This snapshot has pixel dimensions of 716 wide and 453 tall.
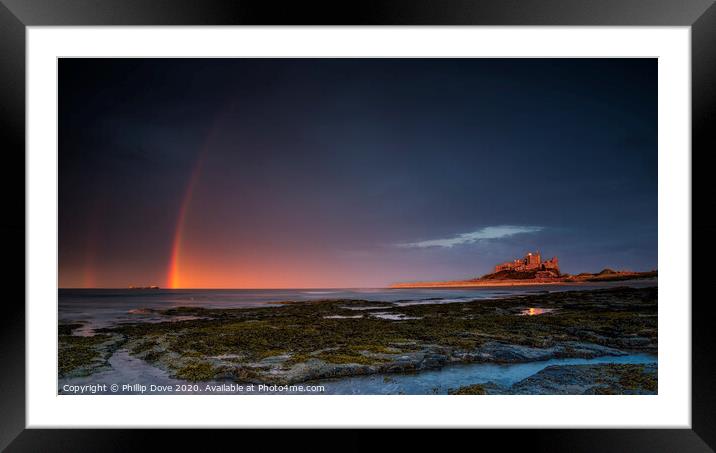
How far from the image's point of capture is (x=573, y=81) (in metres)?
6.72

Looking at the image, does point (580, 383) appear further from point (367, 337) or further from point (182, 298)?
point (182, 298)

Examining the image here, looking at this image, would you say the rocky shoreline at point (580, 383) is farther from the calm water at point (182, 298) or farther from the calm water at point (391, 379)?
the calm water at point (182, 298)

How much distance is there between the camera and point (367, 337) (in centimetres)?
683

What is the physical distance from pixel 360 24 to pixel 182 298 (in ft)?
42.1

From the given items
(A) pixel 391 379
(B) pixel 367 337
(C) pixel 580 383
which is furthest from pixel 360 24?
(B) pixel 367 337

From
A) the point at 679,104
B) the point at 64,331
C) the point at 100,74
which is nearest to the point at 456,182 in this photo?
the point at 679,104

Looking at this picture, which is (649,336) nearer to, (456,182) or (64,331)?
(456,182)

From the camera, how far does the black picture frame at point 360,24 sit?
2164 mm

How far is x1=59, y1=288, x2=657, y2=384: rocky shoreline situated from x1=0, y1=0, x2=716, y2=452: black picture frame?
1.94 meters

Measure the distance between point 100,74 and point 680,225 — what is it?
348 inches

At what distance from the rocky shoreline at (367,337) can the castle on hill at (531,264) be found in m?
0.79

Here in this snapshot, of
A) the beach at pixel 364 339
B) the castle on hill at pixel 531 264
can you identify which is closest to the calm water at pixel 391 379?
the beach at pixel 364 339

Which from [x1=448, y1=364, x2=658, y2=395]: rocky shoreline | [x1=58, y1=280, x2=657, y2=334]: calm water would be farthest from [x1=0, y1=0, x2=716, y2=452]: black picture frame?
[x1=58, y1=280, x2=657, y2=334]: calm water

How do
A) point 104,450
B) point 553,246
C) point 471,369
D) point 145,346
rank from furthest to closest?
point 553,246 → point 145,346 → point 471,369 → point 104,450
